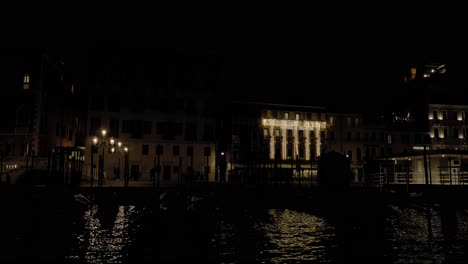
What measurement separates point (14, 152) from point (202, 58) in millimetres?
28039

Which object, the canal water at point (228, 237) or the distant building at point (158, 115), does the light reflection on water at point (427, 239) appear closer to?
the canal water at point (228, 237)

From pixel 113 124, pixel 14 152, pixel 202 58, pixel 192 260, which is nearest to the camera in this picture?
pixel 192 260

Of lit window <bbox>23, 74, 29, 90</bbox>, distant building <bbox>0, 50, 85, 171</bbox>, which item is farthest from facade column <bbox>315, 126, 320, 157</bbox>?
lit window <bbox>23, 74, 29, 90</bbox>

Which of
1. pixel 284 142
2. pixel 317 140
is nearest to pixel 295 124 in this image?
pixel 284 142

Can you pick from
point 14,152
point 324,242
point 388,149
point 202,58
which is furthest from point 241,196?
point 388,149

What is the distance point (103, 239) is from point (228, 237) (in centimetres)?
520

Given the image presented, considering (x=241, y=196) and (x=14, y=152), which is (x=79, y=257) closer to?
(x=241, y=196)

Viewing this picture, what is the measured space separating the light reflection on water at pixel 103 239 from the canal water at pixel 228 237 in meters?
0.03

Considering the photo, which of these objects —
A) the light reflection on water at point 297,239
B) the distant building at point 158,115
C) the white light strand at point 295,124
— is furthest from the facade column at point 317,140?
the light reflection on water at point 297,239

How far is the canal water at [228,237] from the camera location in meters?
12.9

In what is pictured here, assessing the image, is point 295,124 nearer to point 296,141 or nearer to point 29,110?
point 296,141

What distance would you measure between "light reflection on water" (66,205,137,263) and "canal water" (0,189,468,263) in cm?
3

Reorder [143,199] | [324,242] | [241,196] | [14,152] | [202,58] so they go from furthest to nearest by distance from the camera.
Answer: [202,58] < [14,152] < [241,196] < [143,199] < [324,242]

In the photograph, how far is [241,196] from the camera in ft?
110
